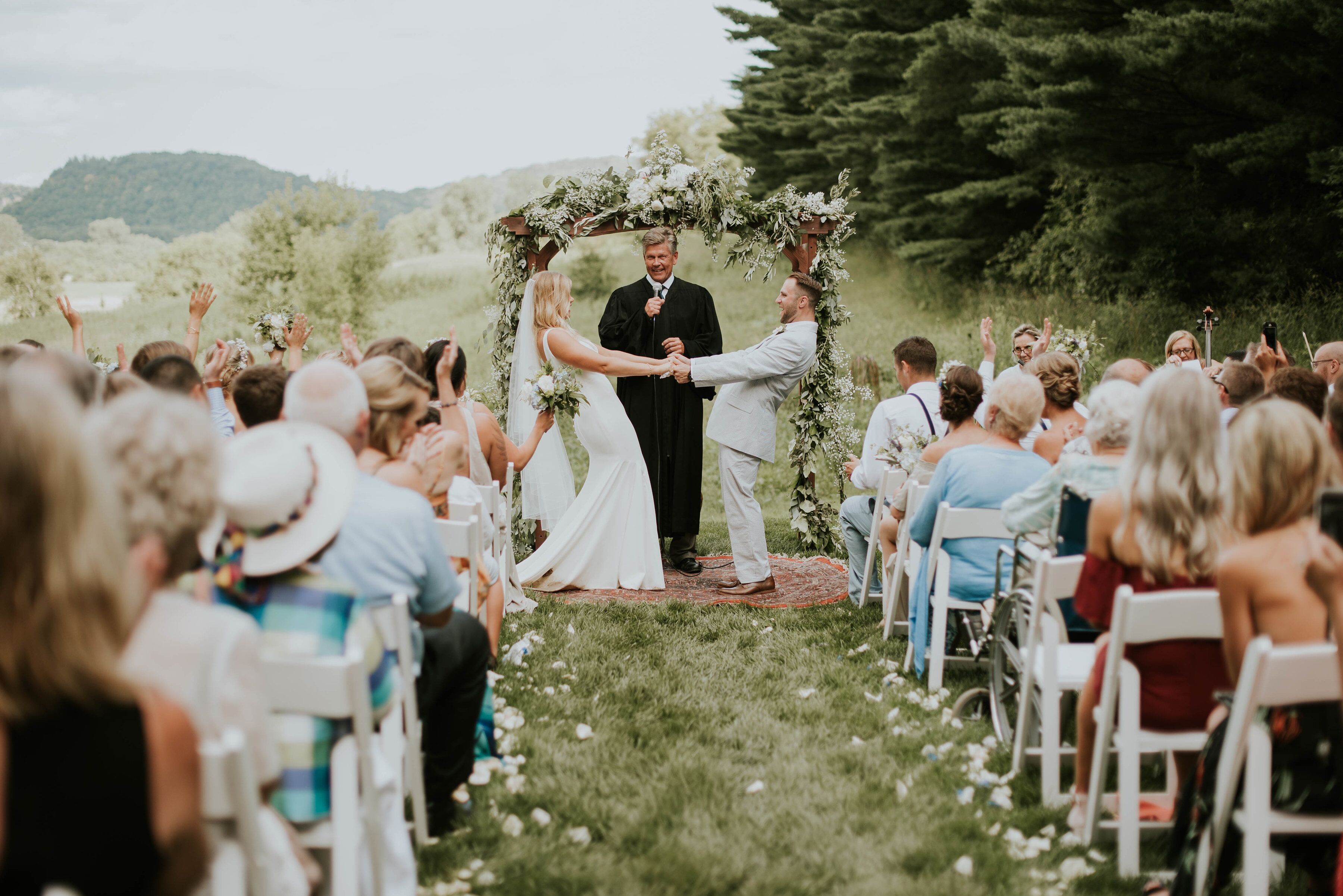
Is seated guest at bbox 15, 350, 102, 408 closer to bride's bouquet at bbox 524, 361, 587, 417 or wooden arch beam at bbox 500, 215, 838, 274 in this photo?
bride's bouquet at bbox 524, 361, 587, 417

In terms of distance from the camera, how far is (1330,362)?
5.92 metres

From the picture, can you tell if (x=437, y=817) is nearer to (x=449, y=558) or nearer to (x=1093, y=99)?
(x=449, y=558)

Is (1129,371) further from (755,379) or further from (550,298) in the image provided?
(550,298)

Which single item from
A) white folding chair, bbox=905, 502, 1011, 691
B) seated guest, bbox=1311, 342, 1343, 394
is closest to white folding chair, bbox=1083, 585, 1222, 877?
white folding chair, bbox=905, 502, 1011, 691

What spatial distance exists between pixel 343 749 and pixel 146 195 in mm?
82168

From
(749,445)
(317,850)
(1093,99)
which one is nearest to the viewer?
(317,850)

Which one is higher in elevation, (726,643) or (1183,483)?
(1183,483)

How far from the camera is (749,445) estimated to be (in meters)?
7.19

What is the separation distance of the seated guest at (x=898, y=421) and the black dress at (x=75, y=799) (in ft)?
16.3

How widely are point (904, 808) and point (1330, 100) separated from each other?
39.7 feet

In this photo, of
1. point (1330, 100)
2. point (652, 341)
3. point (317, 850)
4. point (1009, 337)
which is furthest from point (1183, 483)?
point (1009, 337)

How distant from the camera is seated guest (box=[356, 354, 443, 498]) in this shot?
361cm

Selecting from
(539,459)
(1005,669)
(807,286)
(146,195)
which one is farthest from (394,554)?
(146,195)

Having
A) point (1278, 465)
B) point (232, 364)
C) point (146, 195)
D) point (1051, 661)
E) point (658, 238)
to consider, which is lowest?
point (1051, 661)
